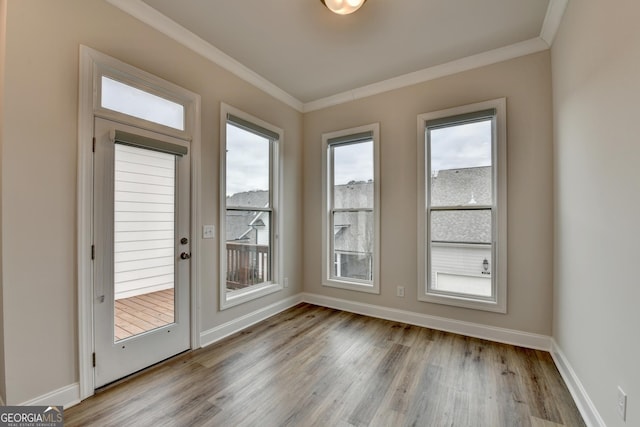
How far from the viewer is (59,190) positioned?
5.76ft

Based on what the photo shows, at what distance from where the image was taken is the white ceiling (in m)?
2.17

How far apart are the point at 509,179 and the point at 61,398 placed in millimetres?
3966

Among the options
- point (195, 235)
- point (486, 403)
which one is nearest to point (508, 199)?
point (486, 403)

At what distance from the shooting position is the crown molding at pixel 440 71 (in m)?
2.60

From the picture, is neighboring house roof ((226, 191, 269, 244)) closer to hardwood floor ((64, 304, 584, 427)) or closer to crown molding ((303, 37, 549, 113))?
hardwood floor ((64, 304, 584, 427))

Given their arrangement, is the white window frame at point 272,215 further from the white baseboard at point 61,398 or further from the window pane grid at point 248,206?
the white baseboard at point 61,398

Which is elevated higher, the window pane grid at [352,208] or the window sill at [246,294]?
the window pane grid at [352,208]

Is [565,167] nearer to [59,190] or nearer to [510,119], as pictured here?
[510,119]

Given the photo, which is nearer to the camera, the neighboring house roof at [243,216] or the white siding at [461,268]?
the white siding at [461,268]

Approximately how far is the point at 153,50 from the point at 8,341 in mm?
2246

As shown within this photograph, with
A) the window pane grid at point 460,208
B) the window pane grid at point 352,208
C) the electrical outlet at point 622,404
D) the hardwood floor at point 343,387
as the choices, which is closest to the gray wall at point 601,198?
the electrical outlet at point 622,404

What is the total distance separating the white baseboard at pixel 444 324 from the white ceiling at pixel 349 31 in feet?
9.05

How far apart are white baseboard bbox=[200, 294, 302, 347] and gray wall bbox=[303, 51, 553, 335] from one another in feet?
1.64

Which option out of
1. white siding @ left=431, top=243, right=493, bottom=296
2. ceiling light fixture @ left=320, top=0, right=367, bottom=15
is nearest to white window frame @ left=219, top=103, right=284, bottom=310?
ceiling light fixture @ left=320, top=0, right=367, bottom=15
